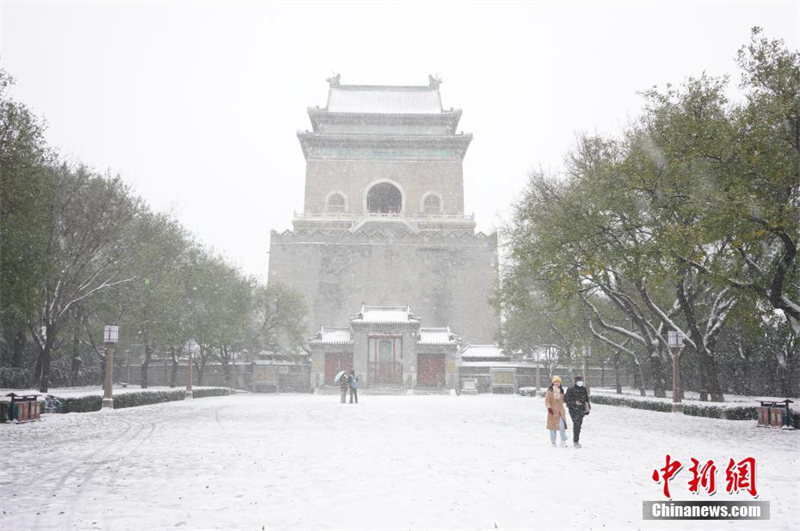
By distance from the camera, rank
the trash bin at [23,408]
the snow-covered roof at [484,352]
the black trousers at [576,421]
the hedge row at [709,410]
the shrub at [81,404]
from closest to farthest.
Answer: the black trousers at [576,421] < the trash bin at [23,408] < the hedge row at [709,410] < the shrub at [81,404] < the snow-covered roof at [484,352]

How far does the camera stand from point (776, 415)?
1606 cm

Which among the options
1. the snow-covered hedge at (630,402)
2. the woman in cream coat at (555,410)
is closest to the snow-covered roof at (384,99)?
the snow-covered hedge at (630,402)

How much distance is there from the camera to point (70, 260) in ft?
82.9

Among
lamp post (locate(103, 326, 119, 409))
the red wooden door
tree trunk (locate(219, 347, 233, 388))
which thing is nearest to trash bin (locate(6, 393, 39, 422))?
lamp post (locate(103, 326, 119, 409))

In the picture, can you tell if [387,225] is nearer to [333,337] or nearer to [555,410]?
[333,337]

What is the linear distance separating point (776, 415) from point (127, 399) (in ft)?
61.2

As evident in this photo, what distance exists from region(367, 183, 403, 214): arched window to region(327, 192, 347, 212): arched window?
218 cm

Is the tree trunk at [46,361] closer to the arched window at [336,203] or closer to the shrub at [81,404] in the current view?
the shrub at [81,404]

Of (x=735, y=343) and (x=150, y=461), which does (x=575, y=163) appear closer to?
(x=735, y=343)

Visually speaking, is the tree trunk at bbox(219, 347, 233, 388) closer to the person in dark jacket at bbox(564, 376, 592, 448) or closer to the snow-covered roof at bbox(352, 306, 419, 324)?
the snow-covered roof at bbox(352, 306, 419, 324)

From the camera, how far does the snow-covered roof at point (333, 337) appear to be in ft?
149

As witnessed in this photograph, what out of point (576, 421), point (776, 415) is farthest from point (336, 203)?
point (576, 421)

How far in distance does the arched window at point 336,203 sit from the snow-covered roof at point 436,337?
1368 centimetres

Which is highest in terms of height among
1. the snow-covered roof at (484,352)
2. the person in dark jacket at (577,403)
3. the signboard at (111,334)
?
the signboard at (111,334)
